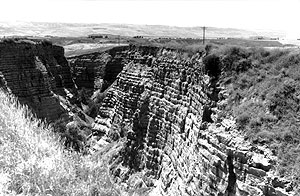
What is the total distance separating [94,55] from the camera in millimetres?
78250

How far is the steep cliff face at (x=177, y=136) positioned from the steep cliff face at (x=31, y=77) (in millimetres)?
12428

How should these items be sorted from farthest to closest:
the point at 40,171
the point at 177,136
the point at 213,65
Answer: the point at 177,136 < the point at 213,65 < the point at 40,171

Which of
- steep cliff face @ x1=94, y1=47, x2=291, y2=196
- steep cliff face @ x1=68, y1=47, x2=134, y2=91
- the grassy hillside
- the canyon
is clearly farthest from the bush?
steep cliff face @ x1=68, y1=47, x2=134, y2=91

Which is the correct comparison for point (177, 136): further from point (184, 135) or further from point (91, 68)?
point (91, 68)

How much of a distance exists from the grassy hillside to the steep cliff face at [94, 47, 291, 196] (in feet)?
1.75

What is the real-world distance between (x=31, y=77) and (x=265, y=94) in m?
43.7

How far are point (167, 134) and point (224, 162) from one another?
11.3 meters

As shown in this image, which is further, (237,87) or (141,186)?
(141,186)

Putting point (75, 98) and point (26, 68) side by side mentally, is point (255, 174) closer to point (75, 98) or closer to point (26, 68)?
point (26, 68)

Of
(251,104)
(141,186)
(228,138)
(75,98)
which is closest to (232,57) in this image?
(251,104)

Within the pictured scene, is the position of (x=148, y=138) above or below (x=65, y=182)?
below

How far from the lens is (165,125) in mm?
26500

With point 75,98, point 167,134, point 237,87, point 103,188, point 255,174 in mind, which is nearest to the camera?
point 255,174

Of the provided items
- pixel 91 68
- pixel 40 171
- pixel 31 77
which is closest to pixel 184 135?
pixel 40 171
